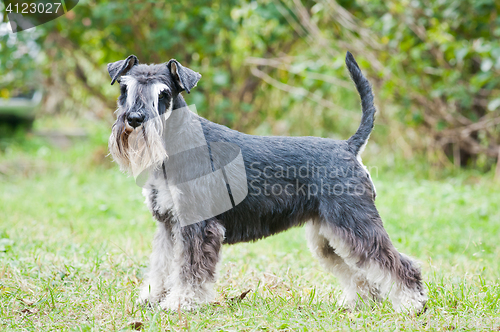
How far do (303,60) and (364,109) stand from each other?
197 inches

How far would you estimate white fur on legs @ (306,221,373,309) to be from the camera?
3.39 m

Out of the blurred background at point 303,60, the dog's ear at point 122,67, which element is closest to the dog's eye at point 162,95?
the dog's ear at point 122,67

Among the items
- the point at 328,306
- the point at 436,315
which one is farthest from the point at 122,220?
the point at 436,315

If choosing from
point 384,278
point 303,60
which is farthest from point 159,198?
point 303,60

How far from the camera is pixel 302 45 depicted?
9.36m

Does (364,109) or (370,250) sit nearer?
(370,250)

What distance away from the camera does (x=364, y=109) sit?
11.4ft

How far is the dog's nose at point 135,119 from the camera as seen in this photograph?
2863mm

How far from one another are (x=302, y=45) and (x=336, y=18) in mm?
1673
